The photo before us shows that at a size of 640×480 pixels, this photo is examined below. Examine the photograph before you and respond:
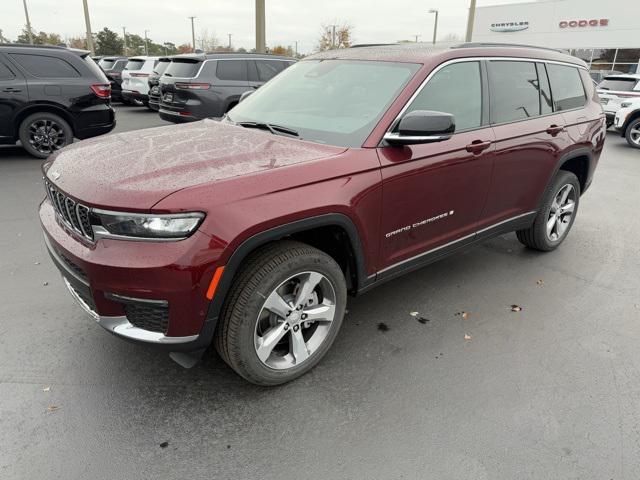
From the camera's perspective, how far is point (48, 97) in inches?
311

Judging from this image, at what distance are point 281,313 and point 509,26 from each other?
4068 cm

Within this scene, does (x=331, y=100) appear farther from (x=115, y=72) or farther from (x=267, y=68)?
(x=115, y=72)

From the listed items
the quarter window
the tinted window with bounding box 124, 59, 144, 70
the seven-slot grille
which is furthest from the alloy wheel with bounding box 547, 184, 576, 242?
the tinted window with bounding box 124, 59, 144, 70

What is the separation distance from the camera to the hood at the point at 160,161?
2.21m

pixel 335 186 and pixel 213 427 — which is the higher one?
pixel 335 186

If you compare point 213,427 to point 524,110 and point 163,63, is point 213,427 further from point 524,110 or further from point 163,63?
point 163,63

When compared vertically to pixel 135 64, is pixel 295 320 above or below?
below

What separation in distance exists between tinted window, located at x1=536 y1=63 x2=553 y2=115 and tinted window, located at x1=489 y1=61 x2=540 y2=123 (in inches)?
2.5

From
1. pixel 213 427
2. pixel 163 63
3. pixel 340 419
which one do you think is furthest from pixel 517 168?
pixel 163 63

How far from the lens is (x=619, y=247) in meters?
4.95

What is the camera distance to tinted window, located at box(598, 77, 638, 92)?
11640mm

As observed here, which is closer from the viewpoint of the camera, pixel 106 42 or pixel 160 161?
pixel 160 161

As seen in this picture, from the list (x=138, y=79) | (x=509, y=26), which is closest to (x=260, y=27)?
(x=138, y=79)

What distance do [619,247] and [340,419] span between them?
3.93 metres
